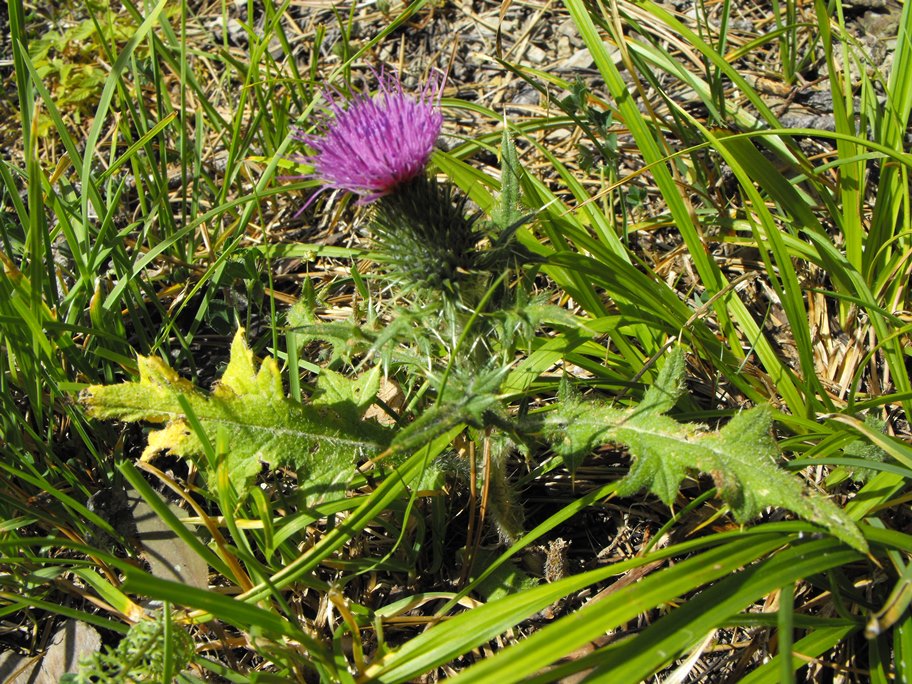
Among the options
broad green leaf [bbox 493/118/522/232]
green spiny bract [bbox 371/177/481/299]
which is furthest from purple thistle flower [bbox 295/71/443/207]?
broad green leaf [bbox 493/118/522/232]

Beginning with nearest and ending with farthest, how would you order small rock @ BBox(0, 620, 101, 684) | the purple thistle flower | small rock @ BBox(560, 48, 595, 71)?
the purple thistle flower < small rock @ BBox(0, 620, 101, 684) < small rock @ BBox(560, 48, 595, 71)

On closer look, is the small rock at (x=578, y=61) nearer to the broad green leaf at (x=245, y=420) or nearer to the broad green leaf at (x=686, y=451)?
the broad green leaf at (x=686, y=451)

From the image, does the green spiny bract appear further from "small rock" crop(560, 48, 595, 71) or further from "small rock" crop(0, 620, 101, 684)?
"small rock" crop(560, 48, 595, 71)

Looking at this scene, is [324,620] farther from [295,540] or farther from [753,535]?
[753,535]

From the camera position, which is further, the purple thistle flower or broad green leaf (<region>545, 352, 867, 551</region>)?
the purple thistle flower

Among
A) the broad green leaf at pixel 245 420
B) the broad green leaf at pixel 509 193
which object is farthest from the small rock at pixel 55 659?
the broad green leaf at pixel 509 193

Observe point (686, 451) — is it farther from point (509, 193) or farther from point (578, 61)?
point (578, 61)
